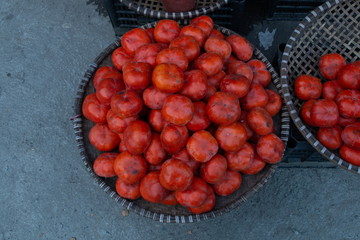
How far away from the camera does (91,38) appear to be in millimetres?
3322

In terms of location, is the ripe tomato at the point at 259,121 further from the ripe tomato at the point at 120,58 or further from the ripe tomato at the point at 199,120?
the ripe tomato at the point at 120,58

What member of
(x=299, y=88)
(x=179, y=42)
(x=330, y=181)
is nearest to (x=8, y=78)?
(x=179, y=42)

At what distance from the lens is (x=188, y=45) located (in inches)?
75.4

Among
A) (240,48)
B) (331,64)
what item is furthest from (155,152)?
(331,64)

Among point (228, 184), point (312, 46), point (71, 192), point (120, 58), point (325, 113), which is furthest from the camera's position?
point (71, 192)

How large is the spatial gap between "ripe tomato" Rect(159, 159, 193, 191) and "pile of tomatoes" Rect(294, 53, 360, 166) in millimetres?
956

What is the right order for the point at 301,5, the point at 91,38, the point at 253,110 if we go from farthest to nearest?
Result: 1. the point at 91,38
2. the point at 301,5
3. the point at 253,110

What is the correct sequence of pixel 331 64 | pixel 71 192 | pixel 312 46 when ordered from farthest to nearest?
pixel 71 192
pixel 312 46
pixel 331 64

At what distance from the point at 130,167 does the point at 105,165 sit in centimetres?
21

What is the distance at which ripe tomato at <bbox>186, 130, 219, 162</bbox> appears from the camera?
5.69ft

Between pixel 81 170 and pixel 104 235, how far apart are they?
24.0 inches

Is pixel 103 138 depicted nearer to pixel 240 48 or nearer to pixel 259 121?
pixel 259 121

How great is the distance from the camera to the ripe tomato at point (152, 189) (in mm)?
1801

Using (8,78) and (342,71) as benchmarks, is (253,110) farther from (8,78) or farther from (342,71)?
(8,78)
